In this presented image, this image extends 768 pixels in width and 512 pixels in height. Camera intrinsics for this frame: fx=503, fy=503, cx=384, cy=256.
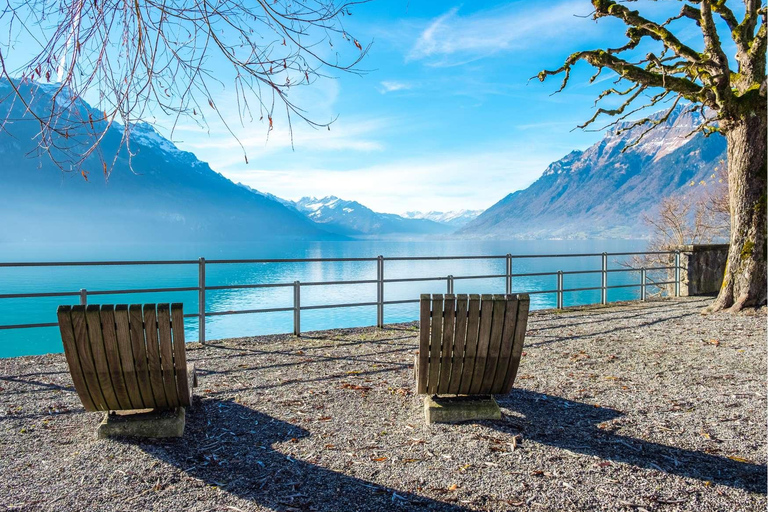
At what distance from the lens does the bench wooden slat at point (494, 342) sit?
3.48m

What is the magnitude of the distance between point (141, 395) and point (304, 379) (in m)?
1.82

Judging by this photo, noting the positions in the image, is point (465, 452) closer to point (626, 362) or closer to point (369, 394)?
point (369, 394)

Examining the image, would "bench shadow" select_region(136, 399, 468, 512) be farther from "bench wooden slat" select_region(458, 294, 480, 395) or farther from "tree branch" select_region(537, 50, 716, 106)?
"tree branch" select_region(537, 50, 716, 106)

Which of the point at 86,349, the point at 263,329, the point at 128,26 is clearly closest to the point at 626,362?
the point at 86,349

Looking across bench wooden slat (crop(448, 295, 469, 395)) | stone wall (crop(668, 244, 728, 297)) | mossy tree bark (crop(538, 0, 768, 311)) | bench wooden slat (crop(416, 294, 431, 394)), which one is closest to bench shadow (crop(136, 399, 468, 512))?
bench wooden slat (crop(416, 294, 431, 394))

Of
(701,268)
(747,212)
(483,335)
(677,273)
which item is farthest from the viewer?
(677,273)

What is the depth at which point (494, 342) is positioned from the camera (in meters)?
3.53

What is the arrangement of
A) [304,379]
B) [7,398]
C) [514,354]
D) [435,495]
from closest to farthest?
[435,495], [514,354], [7,398], [304,379]

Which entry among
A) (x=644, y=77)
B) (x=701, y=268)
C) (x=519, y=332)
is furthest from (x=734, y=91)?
(x=519, y=332)

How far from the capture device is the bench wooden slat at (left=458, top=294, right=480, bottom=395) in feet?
11.4

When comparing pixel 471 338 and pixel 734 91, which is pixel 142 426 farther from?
pixel 734 91

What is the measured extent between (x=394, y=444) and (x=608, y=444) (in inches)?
54.4

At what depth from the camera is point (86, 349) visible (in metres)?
3.11

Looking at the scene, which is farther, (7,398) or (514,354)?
(7,398)
